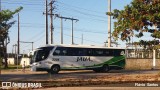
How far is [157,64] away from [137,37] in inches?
1052

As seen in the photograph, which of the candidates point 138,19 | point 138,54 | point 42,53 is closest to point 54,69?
point 42,53

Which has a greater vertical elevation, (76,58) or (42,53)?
(42,53)

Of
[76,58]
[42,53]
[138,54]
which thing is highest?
[42,53]

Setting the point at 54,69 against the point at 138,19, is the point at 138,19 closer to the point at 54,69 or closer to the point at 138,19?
the point at 138,19

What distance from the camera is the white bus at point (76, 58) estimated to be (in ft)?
124

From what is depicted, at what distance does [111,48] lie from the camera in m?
42.4

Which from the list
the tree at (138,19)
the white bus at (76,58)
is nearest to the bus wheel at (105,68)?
the white bus at (76,58)

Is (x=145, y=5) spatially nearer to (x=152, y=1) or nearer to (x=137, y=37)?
(x=152, y=1)

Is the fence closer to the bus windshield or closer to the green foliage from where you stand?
the bus windshield

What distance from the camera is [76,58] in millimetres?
39875

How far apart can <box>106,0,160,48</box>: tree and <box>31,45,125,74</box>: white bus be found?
→ 11.4 metres

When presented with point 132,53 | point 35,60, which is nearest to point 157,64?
point 132,53

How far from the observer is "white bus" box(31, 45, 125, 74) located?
37.8 m

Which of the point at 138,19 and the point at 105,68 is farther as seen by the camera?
the point at 105,68
